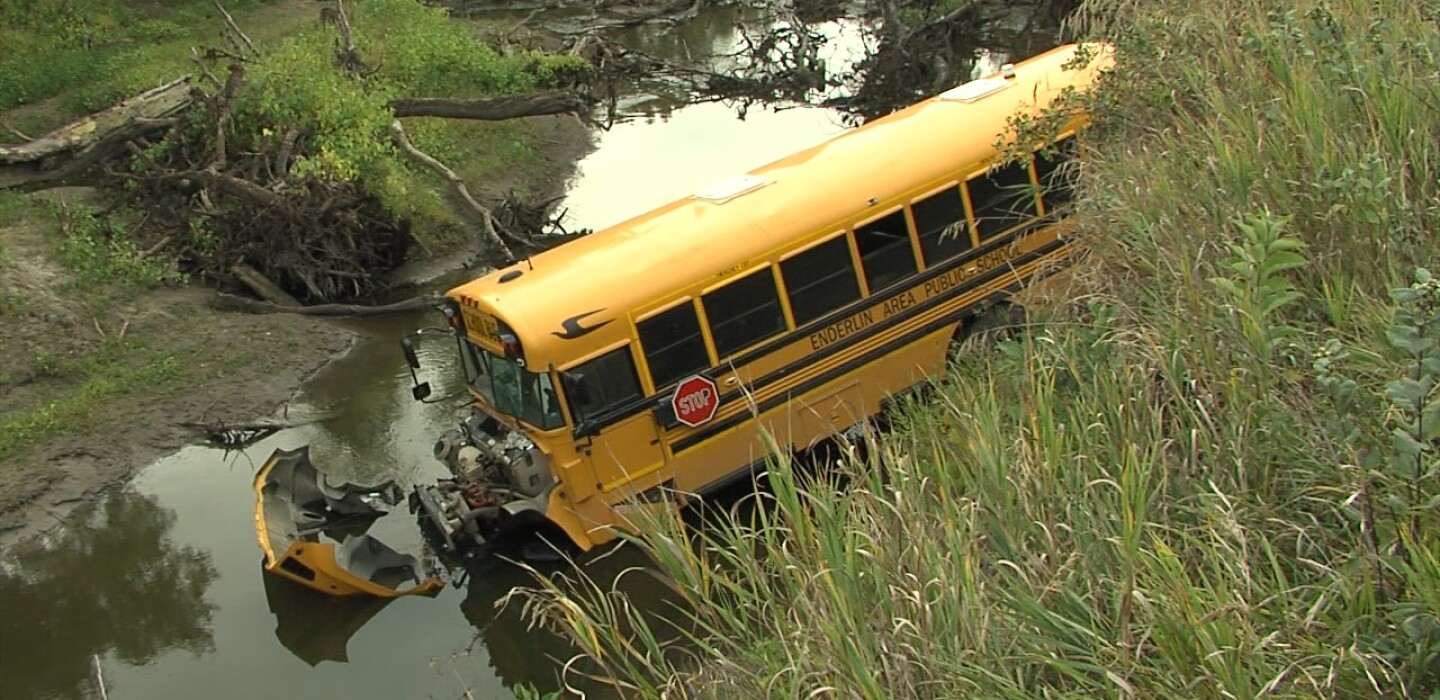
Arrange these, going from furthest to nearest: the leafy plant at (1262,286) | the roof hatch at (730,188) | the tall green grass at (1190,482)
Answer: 1. the roof hatch at (730,188)
2. the leafy plant at (1262,286)
3. the tall green grass at (1190,482)

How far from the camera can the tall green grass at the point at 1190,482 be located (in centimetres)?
402

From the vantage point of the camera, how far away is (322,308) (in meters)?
16.7

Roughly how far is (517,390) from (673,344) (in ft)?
4.43

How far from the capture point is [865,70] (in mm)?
22734

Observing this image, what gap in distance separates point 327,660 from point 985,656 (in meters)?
7.22

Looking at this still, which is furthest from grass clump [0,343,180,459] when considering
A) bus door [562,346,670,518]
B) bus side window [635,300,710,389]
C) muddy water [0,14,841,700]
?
bus side window [635,300,710,389]

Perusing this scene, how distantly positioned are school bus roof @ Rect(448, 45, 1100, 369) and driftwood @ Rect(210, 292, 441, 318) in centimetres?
610

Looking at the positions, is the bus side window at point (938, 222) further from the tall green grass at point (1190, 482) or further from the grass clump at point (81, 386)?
the grass clump at point (81, 386)

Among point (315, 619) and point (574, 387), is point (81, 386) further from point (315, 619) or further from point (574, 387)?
point (574, 387)

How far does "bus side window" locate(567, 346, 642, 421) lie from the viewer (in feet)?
32.5

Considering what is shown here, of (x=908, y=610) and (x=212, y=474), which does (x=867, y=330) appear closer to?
(x=908, y=610)

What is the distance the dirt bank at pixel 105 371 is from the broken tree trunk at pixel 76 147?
5.75 feet

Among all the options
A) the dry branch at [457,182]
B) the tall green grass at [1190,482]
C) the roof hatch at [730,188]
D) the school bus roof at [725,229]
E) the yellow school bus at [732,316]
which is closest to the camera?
the tall green grass at [1190,482]

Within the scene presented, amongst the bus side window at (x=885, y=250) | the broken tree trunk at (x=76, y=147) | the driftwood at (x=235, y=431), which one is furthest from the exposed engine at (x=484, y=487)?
the broken tree trunk at (x=76, y=147)
